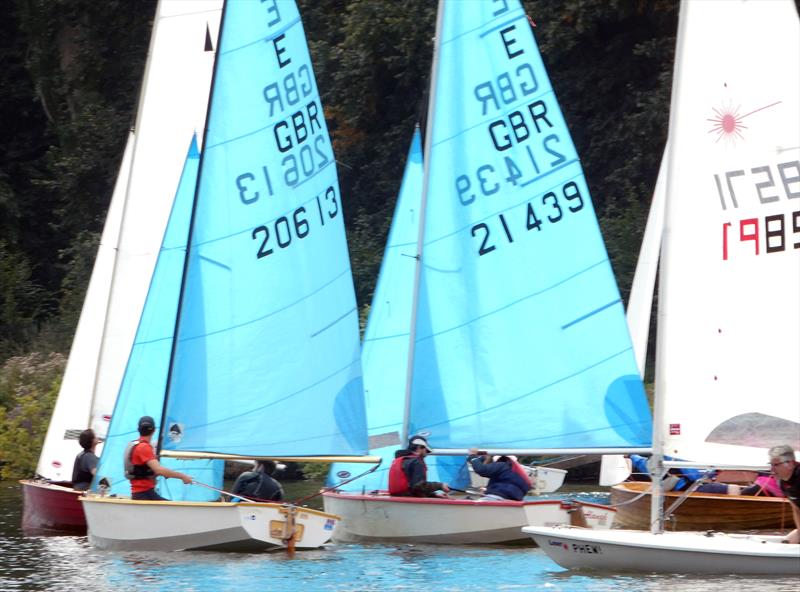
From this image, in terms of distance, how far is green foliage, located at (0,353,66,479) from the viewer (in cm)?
2867

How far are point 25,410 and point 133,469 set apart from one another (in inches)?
525

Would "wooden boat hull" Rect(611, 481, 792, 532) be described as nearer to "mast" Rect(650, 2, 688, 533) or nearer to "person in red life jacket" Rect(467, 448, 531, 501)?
"person in red life jacket" Rect(467, 448, 531, 501)

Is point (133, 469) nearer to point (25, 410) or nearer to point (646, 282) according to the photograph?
point (646, 282)

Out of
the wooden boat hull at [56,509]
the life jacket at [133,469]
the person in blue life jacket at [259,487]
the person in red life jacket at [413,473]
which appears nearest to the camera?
the life jacket at [133,469]

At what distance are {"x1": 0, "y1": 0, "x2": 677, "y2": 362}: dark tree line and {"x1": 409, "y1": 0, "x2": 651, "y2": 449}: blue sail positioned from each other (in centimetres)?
1454

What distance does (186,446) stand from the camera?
16156 mm

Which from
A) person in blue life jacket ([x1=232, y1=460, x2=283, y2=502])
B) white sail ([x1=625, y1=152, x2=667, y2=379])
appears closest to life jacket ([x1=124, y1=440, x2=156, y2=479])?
person in blue life jacket ([x1=232, y1=460, x2=283, y2=502])

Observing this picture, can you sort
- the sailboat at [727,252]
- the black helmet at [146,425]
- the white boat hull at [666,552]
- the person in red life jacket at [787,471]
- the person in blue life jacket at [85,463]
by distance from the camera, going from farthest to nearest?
the person in blue life jacket at [85,463], the black helmet at [146,425], the sailboat at [727,252], the white boat hull at [666,552], the person in red life jacket at [787,471]

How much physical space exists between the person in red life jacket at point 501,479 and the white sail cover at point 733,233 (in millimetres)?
3367

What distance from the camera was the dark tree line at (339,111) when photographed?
112ft

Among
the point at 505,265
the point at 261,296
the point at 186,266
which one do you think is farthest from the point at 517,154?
the point at 186,266

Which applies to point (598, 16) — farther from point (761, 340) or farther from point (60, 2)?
point (761, 340)

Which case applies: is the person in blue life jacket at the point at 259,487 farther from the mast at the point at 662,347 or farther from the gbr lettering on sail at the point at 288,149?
the mast at the point at 662,347

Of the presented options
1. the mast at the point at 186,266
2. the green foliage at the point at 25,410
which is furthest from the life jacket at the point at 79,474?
the green foliage at the point at 25,410
